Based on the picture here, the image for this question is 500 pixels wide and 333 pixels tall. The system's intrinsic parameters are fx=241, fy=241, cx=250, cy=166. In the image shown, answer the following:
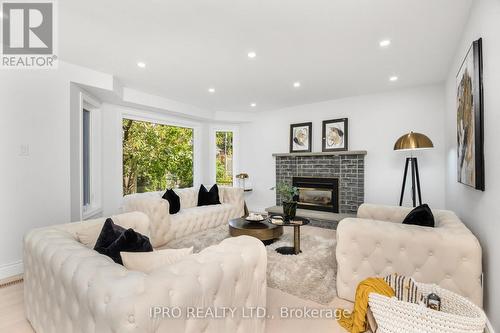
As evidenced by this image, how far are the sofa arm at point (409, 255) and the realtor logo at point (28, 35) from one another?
339 cm

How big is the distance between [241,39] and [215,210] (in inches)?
120

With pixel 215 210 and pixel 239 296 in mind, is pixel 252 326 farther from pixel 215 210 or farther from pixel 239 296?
pixel 215 210

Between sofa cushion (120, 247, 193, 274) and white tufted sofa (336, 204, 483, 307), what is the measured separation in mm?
1557

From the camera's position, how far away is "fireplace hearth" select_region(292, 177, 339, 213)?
201 inches

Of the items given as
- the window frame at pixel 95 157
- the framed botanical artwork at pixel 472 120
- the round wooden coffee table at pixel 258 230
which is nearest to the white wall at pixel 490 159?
the framed botanical artwork at pixel 472 120

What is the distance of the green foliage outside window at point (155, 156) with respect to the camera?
490cm

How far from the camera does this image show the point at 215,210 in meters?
4.63

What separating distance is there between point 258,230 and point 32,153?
2.99 meters

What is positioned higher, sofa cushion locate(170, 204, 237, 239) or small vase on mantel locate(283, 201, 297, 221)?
small vase on mantel locate(283, 201, 297, 221)

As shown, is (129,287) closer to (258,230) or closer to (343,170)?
(258,230)

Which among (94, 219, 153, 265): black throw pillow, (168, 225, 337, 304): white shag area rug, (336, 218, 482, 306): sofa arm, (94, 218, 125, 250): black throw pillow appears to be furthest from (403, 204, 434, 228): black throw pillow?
(94, 218, 125, 250): black throw pillow

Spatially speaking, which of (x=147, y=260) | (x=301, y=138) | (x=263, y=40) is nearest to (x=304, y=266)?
(x=147, y=260)

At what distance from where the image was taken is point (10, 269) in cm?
276

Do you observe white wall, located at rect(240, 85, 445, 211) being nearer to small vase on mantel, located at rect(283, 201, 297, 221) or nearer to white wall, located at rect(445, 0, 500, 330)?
small vase on mantel, located at rect(283, 201, 297, 221)
